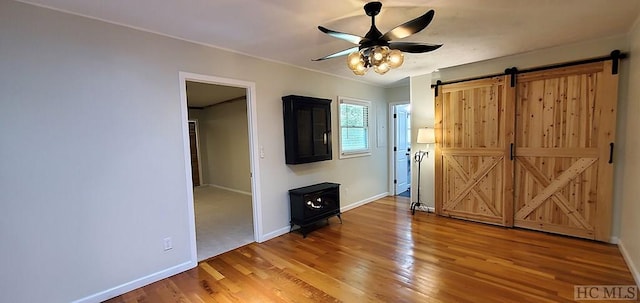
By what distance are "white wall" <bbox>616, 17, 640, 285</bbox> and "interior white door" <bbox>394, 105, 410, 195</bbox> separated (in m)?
3.50

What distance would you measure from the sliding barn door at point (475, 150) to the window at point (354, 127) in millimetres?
1455

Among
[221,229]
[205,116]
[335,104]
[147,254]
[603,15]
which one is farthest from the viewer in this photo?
[205,116]

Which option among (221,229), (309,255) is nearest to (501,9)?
(309,255)

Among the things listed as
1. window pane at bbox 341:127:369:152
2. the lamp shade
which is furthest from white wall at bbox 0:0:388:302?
the lamp shade

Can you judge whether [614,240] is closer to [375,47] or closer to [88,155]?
[375,47]

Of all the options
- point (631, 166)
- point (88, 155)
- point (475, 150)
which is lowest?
point (631, 166)

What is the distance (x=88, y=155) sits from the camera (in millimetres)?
2344

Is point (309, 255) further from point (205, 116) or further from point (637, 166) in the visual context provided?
point (205, 116)

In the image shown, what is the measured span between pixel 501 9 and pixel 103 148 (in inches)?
147

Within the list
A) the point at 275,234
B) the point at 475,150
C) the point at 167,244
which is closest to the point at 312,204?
the point at 275,234

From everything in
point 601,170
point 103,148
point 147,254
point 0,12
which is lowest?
point 147,254

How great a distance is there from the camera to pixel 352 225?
13.9 ft

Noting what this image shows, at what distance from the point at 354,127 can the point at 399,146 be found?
163 centimetres

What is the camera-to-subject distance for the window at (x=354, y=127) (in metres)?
4.98
